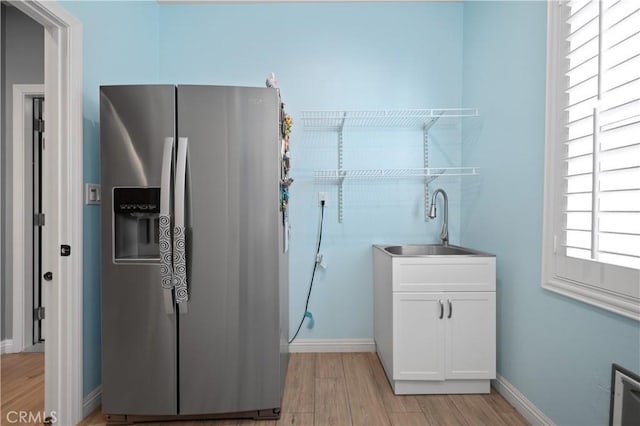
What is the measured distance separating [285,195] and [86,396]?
5.14ft

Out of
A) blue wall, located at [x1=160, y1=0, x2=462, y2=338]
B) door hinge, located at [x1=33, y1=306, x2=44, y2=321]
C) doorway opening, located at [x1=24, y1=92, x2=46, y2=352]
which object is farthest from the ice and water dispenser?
door hinge, located at [x1=33, y1=306, x2=44, y2=321]

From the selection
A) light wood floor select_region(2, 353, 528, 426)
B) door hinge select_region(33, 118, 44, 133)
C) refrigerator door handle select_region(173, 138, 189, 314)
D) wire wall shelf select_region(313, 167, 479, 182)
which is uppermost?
door hinge select_region(33, 118, 44, 133)

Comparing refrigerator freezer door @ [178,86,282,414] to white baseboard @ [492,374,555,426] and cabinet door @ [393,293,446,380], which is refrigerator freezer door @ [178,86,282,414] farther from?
white baseboard @ [492,374,555,426]

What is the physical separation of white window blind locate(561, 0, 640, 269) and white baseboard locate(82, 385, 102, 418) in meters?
2.58

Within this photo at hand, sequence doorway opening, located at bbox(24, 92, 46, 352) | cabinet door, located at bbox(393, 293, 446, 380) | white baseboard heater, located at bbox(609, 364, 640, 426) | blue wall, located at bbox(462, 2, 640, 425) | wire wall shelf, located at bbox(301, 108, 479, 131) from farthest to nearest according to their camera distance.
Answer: doorway opening, located at bbox(24, 92, 46, 352) < wire wall shelf, located at bbox(301, 108, 479, 131) < cabinet door, located at bbox(393, 293, 446, 380) < blue wall, located at bbox(462, 2, 640, 425) < white baseboard heater, located at bbox(609, 364, 640, 426)

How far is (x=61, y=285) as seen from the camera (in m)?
1.62

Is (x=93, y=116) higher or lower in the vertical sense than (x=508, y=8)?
lower

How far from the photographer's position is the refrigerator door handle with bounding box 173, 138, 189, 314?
61.7 inches

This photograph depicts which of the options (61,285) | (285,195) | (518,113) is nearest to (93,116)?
(61,285)

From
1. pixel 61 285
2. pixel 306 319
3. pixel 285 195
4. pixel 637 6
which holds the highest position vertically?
pixel 637 6

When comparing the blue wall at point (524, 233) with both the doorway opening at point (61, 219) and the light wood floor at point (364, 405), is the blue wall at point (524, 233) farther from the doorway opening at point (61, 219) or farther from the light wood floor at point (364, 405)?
the doorway opening at point (61, 219)

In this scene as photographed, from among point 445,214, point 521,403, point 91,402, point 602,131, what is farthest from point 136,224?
point 521,403

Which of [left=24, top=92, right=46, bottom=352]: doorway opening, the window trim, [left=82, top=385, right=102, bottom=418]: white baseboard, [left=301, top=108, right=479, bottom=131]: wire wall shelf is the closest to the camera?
the window trim

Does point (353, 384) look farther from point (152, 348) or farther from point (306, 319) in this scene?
point (152, 348)
